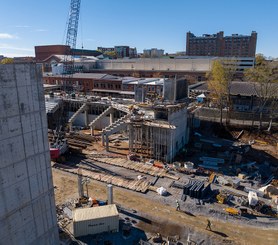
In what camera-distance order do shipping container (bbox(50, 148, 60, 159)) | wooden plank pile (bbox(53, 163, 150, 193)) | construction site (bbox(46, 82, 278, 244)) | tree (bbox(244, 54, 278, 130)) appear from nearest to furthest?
construction site (bbox(46, 82, 278, 244)) < wooden plank pile (bbox(53, 163, 150, 193)) < shipping container (bbox(50, 148, 60, 159)) < tree (bbox(244, 54, 278, 130))

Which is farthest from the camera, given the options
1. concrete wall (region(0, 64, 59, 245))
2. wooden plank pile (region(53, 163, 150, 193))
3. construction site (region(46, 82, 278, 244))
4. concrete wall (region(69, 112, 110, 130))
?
concrete wall (region(69, 112, 110, 130))

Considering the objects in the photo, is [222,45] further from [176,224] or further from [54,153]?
[176,224]

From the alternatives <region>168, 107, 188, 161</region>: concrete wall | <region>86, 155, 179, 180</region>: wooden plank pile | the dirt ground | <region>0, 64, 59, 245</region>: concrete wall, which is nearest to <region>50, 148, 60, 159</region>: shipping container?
<region>86, 155, 179, 180</region>: wooden plank pile

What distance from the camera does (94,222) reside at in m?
21.1

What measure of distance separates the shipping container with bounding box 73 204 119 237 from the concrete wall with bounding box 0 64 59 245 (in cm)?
240

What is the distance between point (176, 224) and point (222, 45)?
161 metres

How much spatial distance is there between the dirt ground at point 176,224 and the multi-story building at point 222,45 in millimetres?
148125

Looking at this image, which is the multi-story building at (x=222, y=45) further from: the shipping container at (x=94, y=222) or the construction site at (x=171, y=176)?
the shipping container at (x=94, y=222)

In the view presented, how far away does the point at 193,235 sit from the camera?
842 inches

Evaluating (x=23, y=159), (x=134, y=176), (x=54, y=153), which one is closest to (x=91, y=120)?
(x=54, y=153)

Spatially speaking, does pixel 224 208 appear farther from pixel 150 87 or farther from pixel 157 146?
pixel 150 87

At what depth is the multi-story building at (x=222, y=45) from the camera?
155m

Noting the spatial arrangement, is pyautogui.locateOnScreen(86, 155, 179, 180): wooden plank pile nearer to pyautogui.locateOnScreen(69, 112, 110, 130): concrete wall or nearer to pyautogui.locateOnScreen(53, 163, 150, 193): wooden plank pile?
pyautogui.locateOnScreen(53, 163, 150, 193): wooden plank pile

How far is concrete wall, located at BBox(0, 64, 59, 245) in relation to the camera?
1561 cm
